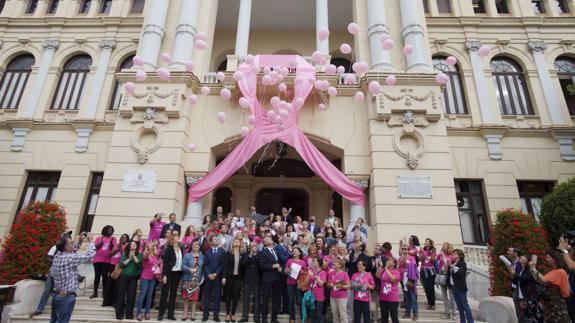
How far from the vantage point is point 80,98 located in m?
17.8

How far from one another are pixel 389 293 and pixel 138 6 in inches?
808

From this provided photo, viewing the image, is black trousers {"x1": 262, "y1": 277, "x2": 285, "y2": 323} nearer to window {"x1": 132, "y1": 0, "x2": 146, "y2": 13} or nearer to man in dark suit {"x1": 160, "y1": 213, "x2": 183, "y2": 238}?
man in dark suit {"x1": 160, "y1": 213, "x2": 183, "y2": 238}

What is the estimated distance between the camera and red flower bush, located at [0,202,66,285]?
28.9 ft

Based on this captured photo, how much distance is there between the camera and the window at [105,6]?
789 inches

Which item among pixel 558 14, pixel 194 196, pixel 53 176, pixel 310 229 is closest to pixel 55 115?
pixel 53 176

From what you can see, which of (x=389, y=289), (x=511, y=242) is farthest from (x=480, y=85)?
(x=389, y=289)

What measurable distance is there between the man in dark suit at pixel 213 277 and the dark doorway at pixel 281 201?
8.37m

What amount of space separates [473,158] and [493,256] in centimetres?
762

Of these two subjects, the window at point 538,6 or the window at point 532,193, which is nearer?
the window at point 532,193

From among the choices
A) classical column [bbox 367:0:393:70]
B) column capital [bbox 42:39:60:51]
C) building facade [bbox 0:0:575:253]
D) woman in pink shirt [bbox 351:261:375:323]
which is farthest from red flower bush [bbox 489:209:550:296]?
column capital [bbox 42:39:60:51]

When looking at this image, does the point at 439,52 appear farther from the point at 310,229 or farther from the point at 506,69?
the point at 310,229

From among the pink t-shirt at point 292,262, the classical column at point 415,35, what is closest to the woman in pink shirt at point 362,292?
the pink t-shirt at point 292,262

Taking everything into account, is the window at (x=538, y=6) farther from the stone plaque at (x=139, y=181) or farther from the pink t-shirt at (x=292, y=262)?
the stone plaque at (x=139, y=181)

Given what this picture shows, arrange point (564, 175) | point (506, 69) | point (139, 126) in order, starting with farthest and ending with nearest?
point (506, 69), point (564, 175), point (139, 126)
